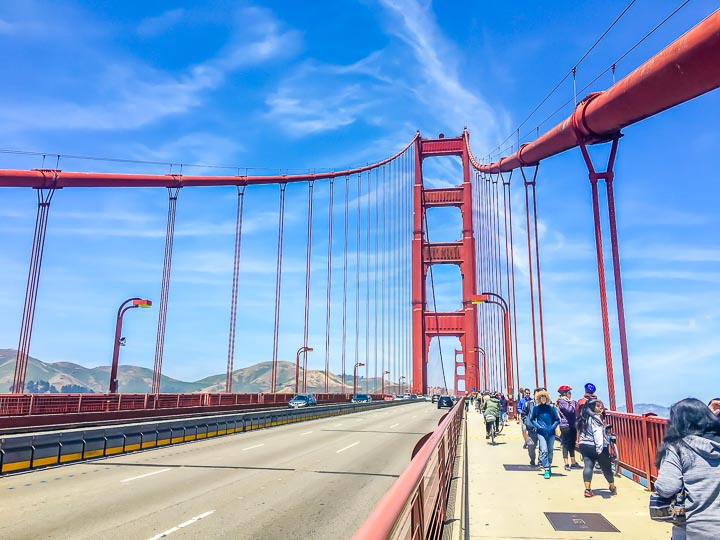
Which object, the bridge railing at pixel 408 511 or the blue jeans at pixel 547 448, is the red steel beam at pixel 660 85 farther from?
the bridge railing at pixel 408 511

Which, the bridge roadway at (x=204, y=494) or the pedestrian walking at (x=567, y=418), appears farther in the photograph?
the pedestrian walking at (x=567, y=418)

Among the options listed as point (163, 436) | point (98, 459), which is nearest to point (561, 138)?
point (163, 436)

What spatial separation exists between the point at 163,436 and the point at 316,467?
295 inches

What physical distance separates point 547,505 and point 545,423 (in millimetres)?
2998

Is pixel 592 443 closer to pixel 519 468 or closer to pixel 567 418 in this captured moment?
pixel 567 418

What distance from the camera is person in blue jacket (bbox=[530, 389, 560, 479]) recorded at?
10.2 m

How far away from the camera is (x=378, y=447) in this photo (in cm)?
1709

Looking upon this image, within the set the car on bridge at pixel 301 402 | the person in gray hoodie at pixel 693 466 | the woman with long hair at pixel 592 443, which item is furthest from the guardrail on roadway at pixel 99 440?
the car on bridge at pixel 301 402

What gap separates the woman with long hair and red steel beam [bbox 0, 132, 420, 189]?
1641 inches

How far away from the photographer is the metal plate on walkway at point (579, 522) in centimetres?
633

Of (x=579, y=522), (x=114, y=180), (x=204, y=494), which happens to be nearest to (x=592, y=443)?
(x=579, y=522)

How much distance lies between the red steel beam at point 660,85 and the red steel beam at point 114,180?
3562 cm

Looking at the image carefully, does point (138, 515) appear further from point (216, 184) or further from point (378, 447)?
point (216, 184)

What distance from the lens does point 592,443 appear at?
8.13 meters
